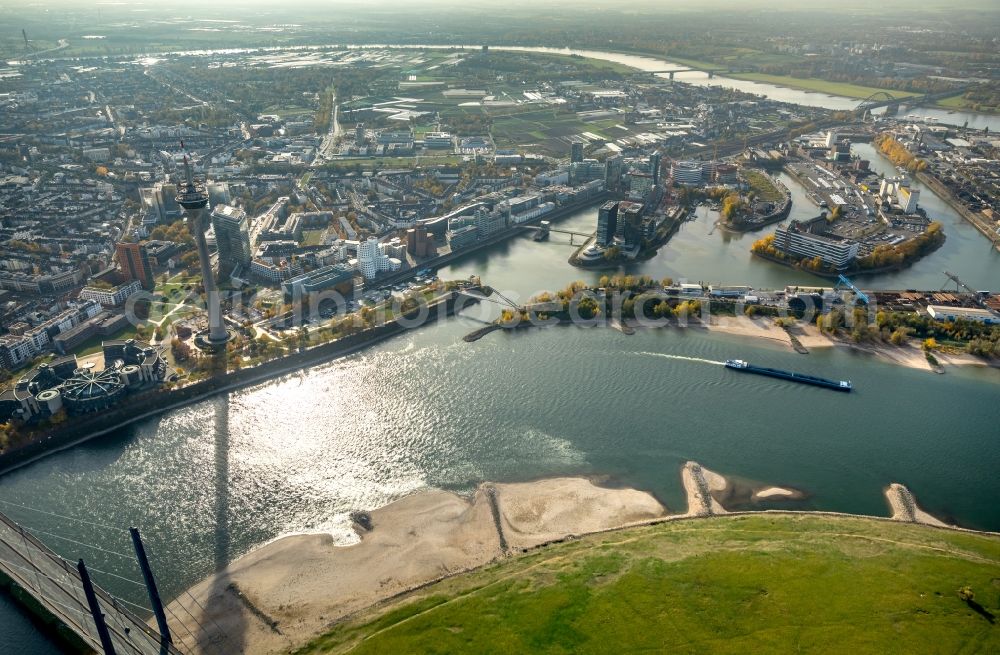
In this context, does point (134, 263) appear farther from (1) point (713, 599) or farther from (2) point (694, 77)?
(2) point (694, 77)

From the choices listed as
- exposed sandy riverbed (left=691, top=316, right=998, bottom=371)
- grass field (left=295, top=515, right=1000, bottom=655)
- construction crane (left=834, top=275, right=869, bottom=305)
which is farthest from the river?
grass field (left=295, top=515, right=1000, bottom=655)

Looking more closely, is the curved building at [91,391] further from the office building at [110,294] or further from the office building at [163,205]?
the office building at [163,205]

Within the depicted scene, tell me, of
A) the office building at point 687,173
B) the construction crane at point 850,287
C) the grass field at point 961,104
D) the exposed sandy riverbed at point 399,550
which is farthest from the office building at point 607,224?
the grass field at point 961,104

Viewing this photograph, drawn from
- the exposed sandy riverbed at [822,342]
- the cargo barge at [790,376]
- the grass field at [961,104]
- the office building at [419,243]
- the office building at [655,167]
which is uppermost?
the grass field at [961,104]

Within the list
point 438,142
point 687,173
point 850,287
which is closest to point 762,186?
point 687,173

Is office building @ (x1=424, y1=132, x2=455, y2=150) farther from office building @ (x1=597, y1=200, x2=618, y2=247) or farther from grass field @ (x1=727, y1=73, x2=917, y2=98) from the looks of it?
grass field @ (x1=727, y1=73, x2=917, y2=98)

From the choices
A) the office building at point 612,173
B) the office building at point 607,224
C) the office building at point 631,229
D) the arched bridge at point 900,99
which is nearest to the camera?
the office building at point 607,224
